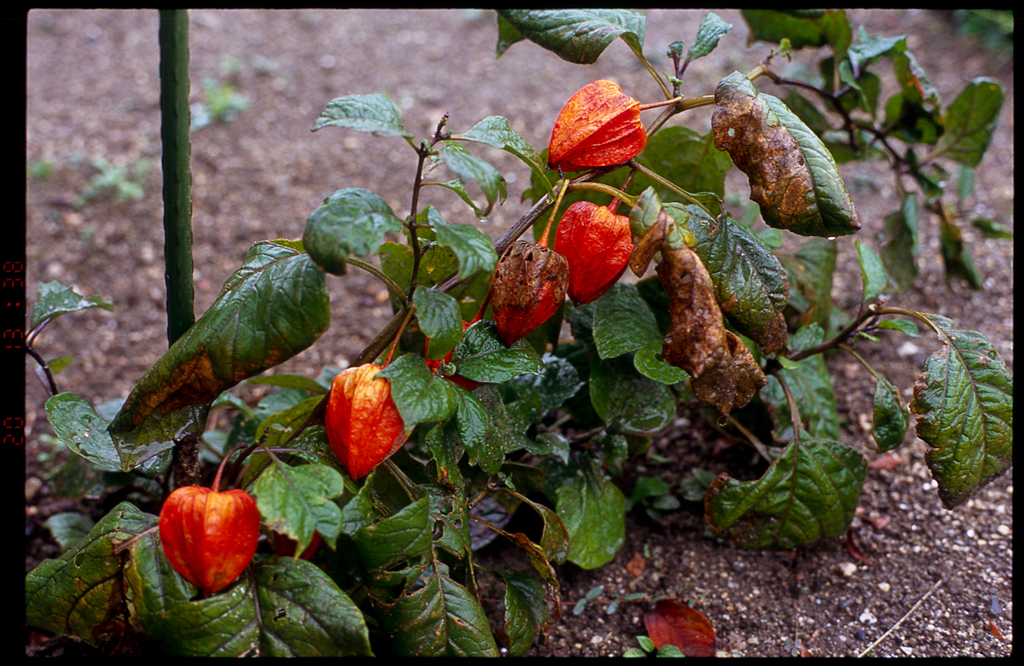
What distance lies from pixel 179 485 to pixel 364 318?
1.00 meters

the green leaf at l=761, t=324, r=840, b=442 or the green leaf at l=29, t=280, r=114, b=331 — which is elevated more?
the green leaf at l=29, t=280, r=114, b=331

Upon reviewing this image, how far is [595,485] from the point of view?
4.48 feet

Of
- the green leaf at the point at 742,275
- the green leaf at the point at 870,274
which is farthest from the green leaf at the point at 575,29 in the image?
the green leaf at the point at 870,274

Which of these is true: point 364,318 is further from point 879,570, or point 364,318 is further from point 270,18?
point 270,18

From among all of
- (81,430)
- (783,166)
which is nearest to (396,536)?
(81,430)

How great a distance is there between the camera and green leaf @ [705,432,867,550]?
131cm

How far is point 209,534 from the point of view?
0.91m

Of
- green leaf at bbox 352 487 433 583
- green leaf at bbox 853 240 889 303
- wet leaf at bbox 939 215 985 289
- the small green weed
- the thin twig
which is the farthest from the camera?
the small green weed

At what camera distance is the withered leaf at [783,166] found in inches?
39.1

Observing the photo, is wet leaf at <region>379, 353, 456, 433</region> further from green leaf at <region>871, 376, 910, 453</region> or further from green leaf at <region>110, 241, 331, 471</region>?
green leaf at <region>871, 376, 910, 453</region>

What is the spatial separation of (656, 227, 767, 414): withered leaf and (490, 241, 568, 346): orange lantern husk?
0.48ft

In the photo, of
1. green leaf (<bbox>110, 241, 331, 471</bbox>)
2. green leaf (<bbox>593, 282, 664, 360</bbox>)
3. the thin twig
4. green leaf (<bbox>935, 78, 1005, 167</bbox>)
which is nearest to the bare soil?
the thin twig

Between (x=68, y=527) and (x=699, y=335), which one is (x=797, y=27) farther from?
(x=68, y=527)

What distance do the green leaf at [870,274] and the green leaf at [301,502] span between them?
1035 millimetres
